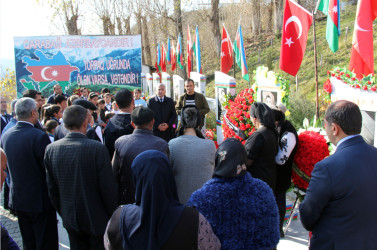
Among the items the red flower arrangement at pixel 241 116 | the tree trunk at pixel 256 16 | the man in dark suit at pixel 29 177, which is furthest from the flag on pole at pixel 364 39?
the tree trunk at pixel 256 16

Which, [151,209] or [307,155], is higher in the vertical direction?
[151,209]

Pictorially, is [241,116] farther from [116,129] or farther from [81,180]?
[81,180]

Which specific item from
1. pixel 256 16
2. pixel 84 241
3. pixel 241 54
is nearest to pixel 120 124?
pixel 84 241

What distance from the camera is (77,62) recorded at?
57.5ft

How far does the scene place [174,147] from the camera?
3.11 m

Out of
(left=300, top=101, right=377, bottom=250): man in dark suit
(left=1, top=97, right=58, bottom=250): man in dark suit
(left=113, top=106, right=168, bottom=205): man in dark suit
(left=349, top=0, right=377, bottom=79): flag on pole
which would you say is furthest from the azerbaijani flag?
(left=300, top=101, right=377, bottom=250): man in dark suit

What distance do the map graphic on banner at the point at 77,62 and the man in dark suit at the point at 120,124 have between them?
13871 mm

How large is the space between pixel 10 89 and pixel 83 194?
72.7 feet

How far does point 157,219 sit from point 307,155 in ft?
7.79

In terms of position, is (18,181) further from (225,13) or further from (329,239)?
(225,13)

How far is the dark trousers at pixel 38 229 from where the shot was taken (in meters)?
3.40

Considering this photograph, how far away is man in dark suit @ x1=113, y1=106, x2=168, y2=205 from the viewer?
2994mm

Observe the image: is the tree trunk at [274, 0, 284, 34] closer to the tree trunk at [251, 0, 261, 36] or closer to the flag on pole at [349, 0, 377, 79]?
the tree trunk at [251, 0, 261, 36]

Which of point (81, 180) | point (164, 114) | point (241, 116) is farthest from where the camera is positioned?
point (164, 114)
